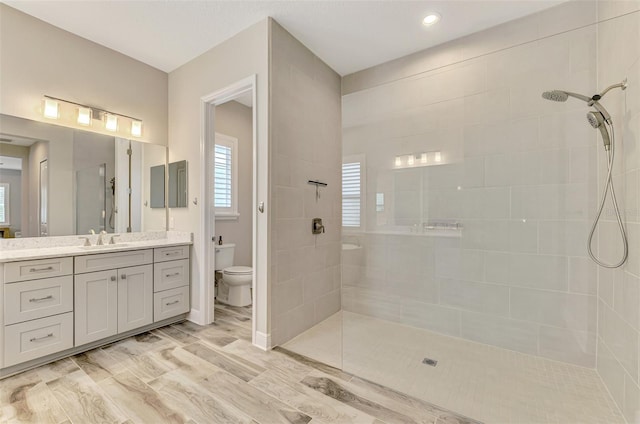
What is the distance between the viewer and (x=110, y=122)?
8.59 feet

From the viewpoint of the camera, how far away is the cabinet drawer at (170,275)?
2555 millimetres

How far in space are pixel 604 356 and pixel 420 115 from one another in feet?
6.86

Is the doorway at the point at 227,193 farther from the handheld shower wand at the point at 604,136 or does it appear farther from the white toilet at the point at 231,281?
the handheld shower wand at the point at 604,136

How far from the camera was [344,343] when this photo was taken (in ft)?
7.39

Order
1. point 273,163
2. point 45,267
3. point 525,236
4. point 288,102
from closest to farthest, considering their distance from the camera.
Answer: point 45,267 → point 525,236 → point 273,163 → point 288,102

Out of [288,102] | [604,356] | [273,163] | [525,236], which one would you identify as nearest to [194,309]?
[273,163]

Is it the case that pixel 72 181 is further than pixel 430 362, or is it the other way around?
pixel 72 181

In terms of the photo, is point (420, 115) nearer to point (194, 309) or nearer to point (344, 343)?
point (344, 343)

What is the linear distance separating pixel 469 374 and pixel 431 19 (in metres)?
2.63

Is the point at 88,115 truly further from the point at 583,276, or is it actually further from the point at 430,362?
the point at 583,276

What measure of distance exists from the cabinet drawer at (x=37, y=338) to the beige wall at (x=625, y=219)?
3.40 m

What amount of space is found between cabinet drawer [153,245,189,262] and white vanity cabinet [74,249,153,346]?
6 centimetres

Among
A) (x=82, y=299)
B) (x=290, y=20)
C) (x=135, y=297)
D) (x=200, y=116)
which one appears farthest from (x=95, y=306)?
(x=290, y=20)

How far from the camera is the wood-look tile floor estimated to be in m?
1.46
